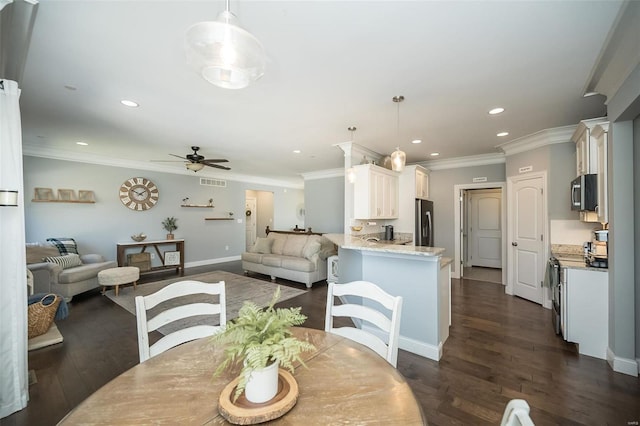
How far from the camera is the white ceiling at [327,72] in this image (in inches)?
65.7

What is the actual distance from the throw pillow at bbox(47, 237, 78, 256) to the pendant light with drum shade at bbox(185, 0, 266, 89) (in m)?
5.35

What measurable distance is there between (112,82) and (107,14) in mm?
1046

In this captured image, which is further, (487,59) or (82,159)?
(82,159)

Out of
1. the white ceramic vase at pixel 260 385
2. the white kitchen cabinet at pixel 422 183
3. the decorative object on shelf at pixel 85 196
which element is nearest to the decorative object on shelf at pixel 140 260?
the decorative object on shelf at pixel 85 196

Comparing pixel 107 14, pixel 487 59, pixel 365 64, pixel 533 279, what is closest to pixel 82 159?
pixel 107 14

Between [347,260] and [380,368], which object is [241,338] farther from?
[347,260]

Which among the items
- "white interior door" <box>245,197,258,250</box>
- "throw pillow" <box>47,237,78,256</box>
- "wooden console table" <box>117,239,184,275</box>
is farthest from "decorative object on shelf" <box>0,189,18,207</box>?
"white interior door" <box>245,197,258,250</box>

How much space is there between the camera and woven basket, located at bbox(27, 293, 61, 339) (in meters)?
2.76

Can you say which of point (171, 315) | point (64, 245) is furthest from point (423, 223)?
point (64, 245)

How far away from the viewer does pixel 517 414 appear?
0.54 m

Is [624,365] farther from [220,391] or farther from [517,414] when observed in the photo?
[220,391]

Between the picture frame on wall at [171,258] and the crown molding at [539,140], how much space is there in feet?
23.6

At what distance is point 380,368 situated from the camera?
108cm

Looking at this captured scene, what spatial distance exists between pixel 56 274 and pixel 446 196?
23.5ft
